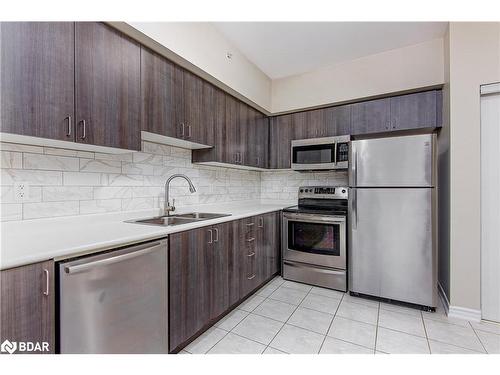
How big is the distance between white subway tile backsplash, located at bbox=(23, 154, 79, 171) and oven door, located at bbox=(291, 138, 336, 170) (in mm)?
2370

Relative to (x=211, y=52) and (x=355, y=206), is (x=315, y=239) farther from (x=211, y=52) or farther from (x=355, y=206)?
(x=211, y=52)

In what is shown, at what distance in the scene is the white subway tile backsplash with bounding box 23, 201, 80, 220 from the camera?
143cm

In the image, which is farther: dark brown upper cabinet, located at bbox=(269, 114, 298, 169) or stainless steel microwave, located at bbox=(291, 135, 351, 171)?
dark brown upper cabinet, located at bbox=(269, 114, 298, 169)

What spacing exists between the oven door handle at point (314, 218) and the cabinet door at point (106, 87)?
1.85 meters

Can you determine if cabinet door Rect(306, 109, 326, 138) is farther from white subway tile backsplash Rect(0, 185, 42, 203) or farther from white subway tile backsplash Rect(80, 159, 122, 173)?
white subway tile backsplash Rect(0, 185, 42, 203)

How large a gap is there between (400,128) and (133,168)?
2.75 m

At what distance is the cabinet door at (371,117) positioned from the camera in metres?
Answer: 2.75

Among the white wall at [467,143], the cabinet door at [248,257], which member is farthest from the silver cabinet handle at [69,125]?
the white wall at [467,143]

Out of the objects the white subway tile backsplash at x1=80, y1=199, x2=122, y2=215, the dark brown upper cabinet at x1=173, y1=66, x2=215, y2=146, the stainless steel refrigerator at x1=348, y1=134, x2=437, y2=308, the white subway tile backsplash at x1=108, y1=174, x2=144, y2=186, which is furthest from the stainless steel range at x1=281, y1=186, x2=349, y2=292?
the white subway tile backsplash at x1=80, y1=199, x2=122, y2=215

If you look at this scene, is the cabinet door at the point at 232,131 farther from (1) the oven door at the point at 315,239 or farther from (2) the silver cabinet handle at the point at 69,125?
(2) the silver cabinet handle at the point at 69,125

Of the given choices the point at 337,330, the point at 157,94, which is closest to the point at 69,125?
the point at 157,94

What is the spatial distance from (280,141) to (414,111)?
1563mm

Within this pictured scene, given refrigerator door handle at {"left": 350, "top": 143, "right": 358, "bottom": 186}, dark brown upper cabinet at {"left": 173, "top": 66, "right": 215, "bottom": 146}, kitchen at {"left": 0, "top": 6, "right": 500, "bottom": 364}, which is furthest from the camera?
refrigerator door handle at {"left": 350, "top": 143, "right": 358, "bottom": 186}
